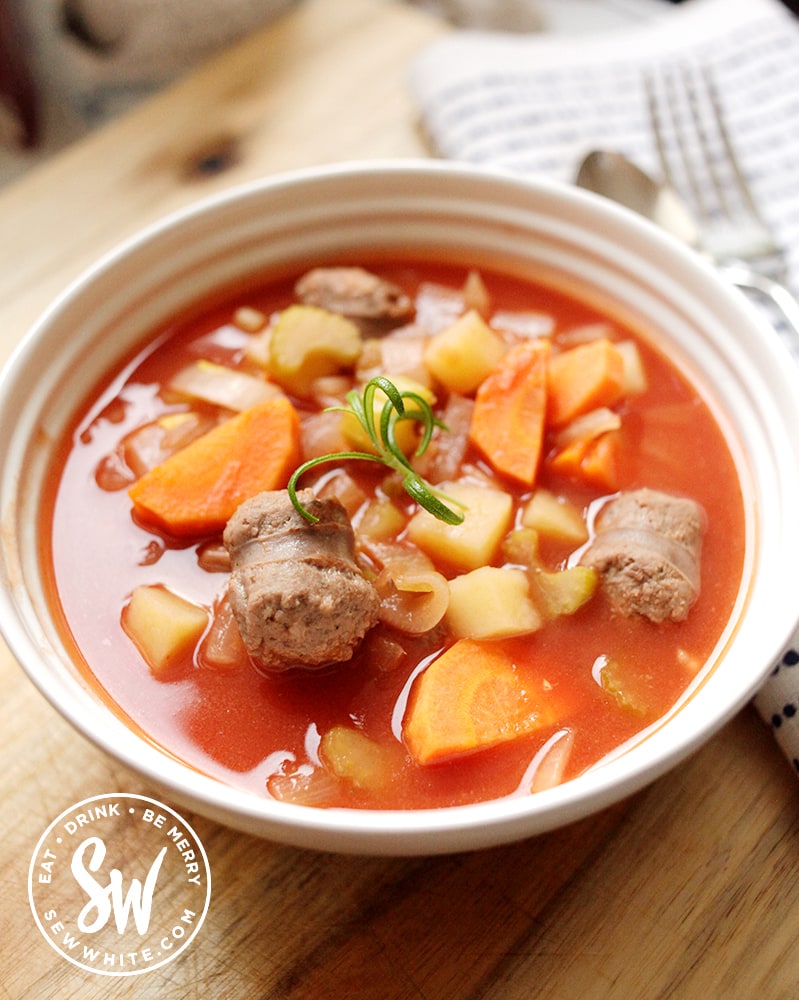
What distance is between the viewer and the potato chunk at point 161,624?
232 centimetres

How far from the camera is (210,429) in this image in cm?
276

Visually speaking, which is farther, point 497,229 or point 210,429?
point 497,229

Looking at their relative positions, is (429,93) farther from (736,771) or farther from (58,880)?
(58,880)

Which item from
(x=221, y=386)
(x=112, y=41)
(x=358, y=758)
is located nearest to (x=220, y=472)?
(x=221, y=386)

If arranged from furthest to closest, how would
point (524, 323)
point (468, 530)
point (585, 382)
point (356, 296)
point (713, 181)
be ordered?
1. point (713, 181)
2. point (524, 323)
3. point (356, 296)
4. point (585, 382)
5. point (468, 530)

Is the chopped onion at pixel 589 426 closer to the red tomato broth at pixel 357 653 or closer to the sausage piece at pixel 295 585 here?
the red tomato broth at pixel 357 653

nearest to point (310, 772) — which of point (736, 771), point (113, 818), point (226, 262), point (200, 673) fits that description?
point (200, 673)

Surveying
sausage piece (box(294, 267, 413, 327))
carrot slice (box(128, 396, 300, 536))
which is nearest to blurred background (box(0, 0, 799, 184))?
sausage piece (box(294, 267, 413, 327))

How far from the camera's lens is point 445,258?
3164mm

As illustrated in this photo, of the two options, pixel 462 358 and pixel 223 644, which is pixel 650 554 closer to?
pixel 462 358

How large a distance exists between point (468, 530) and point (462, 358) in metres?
0.57

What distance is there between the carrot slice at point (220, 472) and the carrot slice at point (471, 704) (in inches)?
26.7

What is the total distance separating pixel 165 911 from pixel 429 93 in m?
2.96

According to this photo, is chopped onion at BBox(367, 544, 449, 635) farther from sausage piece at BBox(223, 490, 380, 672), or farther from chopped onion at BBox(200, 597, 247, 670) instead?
chopped onion at BBox(200, 597, 247, 670)
